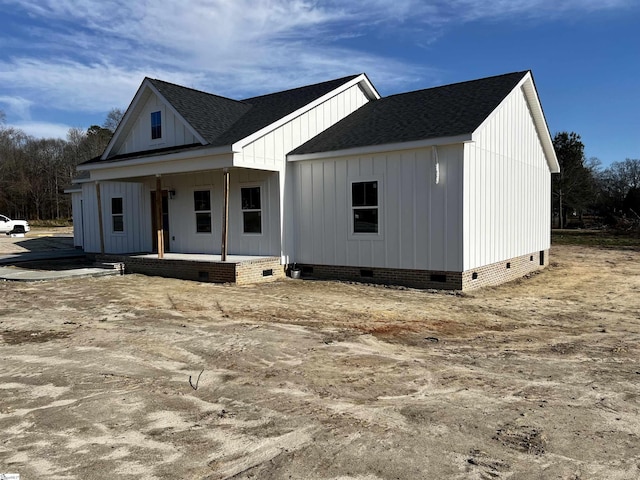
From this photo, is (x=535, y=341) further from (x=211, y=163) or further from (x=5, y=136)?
(x=5, y=136)

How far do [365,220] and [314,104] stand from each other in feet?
14.1

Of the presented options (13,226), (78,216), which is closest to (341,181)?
(78,216)

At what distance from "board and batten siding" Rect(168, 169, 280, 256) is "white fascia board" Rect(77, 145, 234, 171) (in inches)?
64.2

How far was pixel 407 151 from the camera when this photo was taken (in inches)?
460

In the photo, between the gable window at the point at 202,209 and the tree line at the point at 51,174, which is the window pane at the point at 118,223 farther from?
the tree line at the point at 51,174

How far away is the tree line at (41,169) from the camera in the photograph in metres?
56.9

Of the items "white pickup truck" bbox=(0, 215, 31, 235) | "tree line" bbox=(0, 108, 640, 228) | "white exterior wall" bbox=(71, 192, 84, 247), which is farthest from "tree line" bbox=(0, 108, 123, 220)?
"white exterior wall" bbox=(71, 192, 84, 247)

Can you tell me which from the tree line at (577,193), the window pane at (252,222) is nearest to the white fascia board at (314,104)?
the window pane at (252,222)

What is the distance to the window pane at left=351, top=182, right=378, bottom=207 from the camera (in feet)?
40.4

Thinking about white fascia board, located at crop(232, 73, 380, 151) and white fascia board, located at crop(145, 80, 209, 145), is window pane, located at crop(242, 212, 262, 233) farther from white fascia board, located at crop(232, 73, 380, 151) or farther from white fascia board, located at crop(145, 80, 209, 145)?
white fascia board, located at crop(232, 73, 380, 151)

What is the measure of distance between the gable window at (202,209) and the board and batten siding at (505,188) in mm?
8003

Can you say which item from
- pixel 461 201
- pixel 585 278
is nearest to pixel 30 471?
pixel 461 201

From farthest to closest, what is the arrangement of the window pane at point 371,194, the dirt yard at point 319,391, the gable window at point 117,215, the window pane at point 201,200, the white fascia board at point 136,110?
the gable window at point 117,215, the window pane at point 201,200, the white fascia board at point 136,110, the window pane at point 371,194, the dirt yard at point 319,391

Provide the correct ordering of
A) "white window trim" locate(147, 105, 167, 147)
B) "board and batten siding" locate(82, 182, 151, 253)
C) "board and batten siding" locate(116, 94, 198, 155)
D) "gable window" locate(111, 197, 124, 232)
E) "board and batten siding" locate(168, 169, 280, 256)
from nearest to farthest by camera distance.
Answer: "board and batten siding" locate(168, 169, 280, 256) < "board and batten siding" locate(116, 94, 198, 155) < "white window trim" locate(147, 105, 167, 147) < "board and batten siding" locate(82, 182, 151, 253) < "gable window" locate(111, 197, 124, 232)
